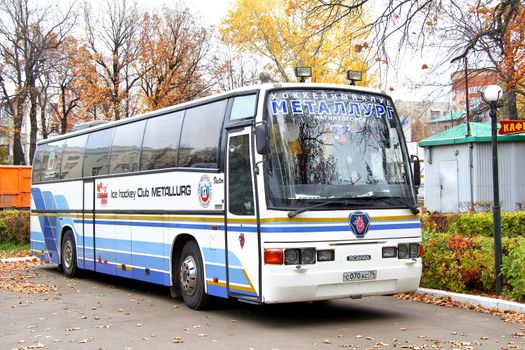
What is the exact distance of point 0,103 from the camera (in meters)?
48.0

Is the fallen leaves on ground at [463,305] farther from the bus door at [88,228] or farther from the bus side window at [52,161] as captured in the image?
the bus side window at [52,161]

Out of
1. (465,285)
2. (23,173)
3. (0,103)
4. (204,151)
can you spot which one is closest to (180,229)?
(204,151)

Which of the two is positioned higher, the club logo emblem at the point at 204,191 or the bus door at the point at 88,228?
the club logo emblem at the point at 204,191

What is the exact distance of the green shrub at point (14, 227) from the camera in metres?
22.6

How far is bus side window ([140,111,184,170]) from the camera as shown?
477 inches

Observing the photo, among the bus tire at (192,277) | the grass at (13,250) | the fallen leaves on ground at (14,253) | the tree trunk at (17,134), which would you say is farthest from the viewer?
the tree trunk at (17,134)

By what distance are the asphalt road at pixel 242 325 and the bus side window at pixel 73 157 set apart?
4.04m

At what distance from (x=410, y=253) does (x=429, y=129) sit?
257 feet

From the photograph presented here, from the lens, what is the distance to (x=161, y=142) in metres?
12.6

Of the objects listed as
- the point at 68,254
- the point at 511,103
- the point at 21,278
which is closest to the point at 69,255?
the point at 68,254

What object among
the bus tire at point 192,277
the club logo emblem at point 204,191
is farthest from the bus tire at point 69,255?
the club logo emblem at point 204,191

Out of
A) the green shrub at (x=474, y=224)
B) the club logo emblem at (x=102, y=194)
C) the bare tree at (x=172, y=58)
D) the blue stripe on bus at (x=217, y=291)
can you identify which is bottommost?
the blue stripe on bus at (x=217, y=291)

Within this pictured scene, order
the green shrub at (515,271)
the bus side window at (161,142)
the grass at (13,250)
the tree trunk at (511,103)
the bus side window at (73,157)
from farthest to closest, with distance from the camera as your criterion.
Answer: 1. the tree trunk at (511,103)
2. the grass at (13,250)
3. the bus side window at (73,157)
4. the bus side window at (161,142)
5. the green shrub at (515,271)

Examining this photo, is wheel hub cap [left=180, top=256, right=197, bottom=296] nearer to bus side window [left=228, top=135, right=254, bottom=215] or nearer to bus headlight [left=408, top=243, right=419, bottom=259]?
bus side window [left=228, top=135, right=254, bottom=215]
